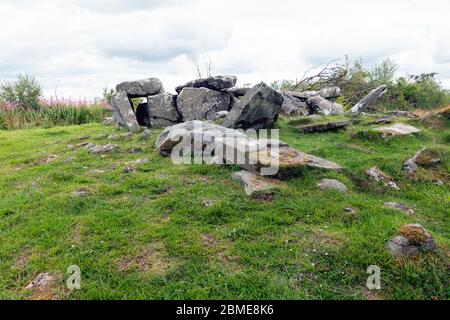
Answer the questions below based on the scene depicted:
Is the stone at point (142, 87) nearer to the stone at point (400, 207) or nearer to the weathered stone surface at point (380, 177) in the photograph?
the weathered stone surface at point (380, 177)

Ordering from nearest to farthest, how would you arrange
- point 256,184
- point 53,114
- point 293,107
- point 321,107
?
1. point 256,184
2. point 293,107
3. point 321,107
4. point 53,114

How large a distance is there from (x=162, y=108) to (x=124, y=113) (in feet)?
3.79

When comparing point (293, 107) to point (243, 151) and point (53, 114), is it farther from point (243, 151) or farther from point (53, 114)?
point (53, 114)

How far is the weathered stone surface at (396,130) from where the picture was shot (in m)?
8.63

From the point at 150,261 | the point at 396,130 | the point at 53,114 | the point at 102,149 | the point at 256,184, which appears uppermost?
the point at 53,114

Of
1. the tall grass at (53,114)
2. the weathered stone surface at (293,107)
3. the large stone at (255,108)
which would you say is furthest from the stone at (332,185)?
the tall grass at (53,114)

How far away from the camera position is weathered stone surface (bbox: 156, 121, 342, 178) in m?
6.02

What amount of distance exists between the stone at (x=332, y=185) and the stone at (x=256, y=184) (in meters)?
0.65

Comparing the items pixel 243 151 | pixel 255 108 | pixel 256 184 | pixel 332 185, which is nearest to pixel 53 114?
pixel 255 108

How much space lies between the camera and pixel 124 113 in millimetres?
11273

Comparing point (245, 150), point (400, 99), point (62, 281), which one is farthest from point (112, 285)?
point (400, 99)

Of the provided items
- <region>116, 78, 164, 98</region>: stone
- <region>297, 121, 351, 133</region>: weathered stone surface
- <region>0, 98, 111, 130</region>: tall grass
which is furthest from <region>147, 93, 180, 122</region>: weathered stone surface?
<region>0, 98, 111, 130</region>: tall grass

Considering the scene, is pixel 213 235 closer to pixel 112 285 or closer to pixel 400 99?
pixel 112 285

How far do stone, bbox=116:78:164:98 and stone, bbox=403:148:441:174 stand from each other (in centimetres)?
788
